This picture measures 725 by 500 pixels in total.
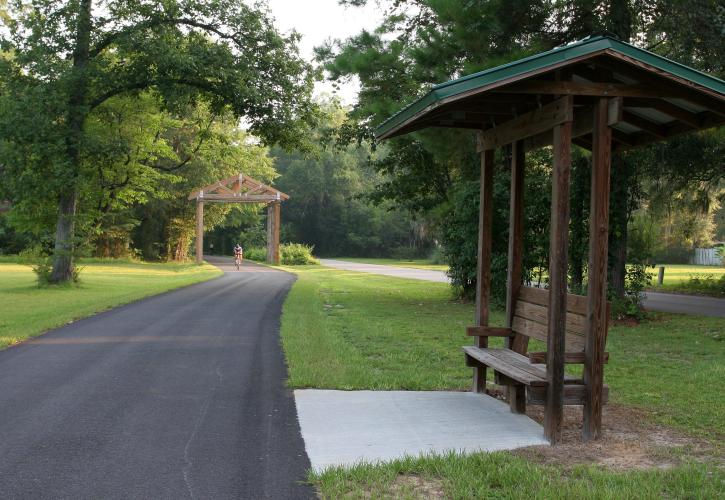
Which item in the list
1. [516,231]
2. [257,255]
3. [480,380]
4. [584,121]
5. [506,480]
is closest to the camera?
[506,480]

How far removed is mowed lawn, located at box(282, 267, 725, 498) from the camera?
178 inches

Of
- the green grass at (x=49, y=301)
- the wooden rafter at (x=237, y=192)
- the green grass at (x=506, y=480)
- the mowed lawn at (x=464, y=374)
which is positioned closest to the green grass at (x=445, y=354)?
the mowed lawn at (x=464, y=374)

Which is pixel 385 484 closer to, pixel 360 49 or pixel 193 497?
pixel 193 497

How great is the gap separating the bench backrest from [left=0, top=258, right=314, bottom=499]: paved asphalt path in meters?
2.51

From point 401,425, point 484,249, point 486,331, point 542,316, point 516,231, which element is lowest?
point 401,425

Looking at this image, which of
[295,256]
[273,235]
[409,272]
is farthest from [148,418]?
[295,256]

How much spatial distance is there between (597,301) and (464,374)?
3.30 m

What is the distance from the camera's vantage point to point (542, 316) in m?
6.86

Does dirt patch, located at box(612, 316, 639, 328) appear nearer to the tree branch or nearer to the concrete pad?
the concrete pad

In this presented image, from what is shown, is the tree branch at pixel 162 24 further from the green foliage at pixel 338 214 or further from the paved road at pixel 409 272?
the green foliage at pixel 338 214

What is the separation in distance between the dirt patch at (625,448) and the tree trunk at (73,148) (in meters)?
19.4

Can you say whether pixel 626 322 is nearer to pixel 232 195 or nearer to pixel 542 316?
pixel 542 316

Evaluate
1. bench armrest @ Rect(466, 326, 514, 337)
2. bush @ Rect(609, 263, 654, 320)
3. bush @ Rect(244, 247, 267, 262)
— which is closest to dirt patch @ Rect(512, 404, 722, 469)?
bench armrest @ Rect(466, 326, 514, 337)

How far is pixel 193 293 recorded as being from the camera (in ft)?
70.7
